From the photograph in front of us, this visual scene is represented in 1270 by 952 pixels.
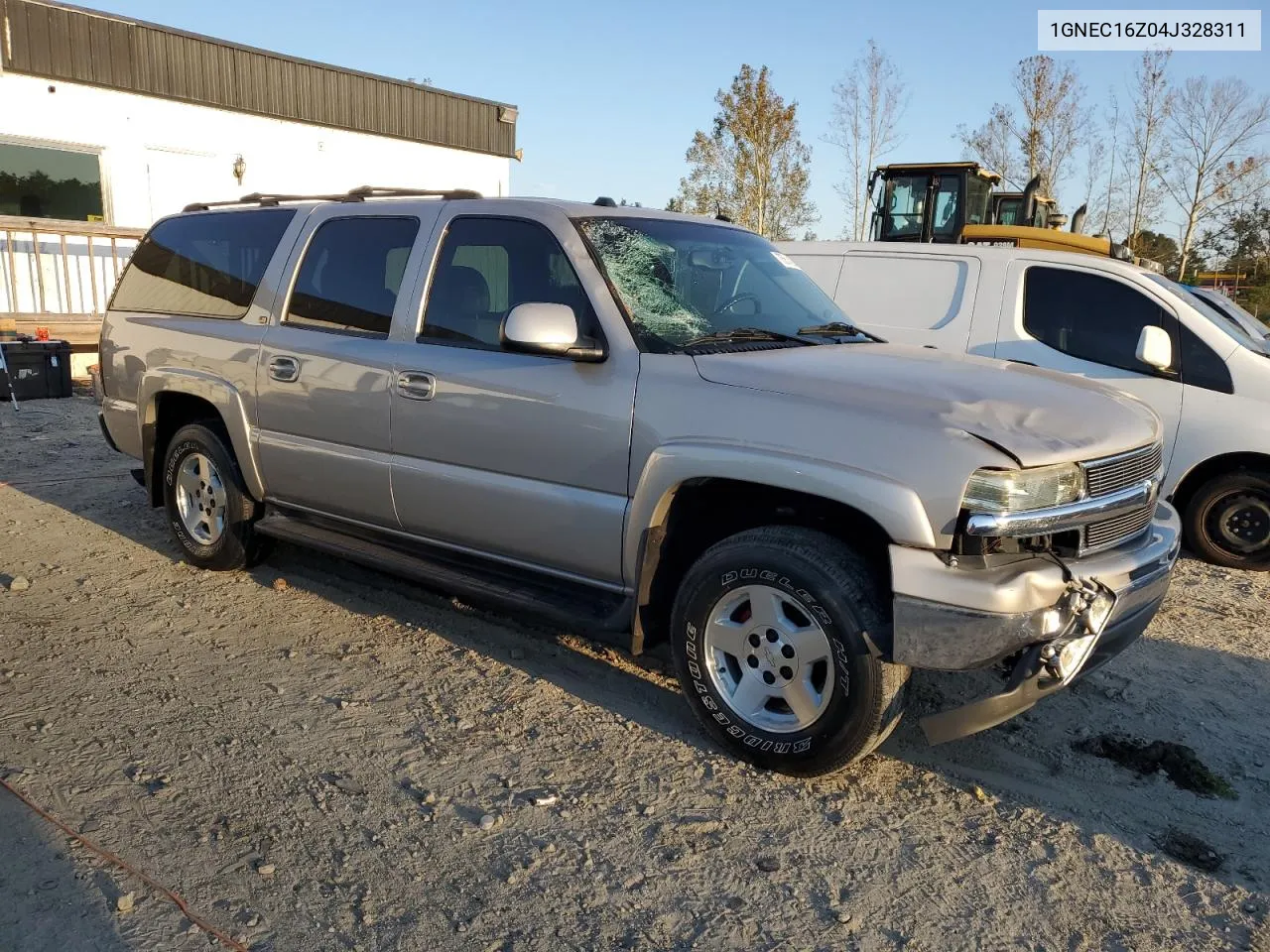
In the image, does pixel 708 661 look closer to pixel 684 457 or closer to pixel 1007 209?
pixel 684 457

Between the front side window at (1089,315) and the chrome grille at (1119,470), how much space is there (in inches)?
130

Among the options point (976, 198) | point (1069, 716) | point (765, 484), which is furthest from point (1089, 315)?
point (976, 198)

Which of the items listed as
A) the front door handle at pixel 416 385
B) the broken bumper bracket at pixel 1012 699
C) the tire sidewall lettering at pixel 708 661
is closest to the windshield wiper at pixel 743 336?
the tire sidewall lettering at pixel 708 661

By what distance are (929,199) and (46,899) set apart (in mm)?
14735

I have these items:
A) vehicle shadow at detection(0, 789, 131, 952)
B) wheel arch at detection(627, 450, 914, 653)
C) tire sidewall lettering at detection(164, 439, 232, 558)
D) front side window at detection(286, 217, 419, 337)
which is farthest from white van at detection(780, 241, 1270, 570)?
vehicle shadow at detection(0, 789, 131, 952)

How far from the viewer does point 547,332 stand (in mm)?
3611

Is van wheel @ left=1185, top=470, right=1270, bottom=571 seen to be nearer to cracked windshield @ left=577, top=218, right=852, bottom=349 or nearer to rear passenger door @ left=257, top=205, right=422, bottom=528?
cracked windshield @ left=577, top=218, right=852, bottom=349

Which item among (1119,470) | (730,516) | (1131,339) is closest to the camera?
(1119,470)

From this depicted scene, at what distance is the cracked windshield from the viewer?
12.7 feet

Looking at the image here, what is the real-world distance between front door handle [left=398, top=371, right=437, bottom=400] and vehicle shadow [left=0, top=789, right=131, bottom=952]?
2057 mm

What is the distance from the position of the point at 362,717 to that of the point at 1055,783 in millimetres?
2557

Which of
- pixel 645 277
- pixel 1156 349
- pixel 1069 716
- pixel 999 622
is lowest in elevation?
pixel 1069 716

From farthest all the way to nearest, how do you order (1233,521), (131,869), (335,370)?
1. (1233,521)
2. (335,370)
3. (131,869)

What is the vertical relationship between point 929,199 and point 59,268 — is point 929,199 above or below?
above
